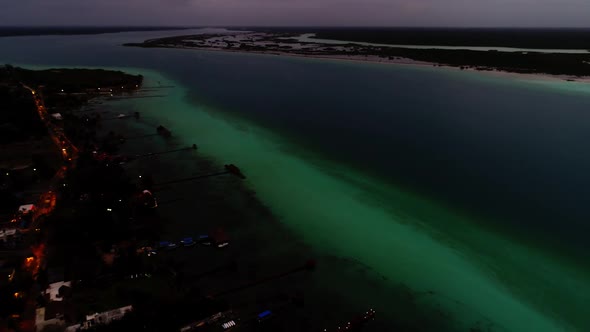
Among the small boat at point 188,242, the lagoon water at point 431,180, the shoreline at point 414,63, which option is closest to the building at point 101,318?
the small boat at point 188,242

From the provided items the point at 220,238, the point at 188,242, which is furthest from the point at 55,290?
the point at 220,238

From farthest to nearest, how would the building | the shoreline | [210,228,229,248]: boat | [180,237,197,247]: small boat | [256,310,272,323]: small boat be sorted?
the shoreline, [210,228,229,248]: boat, [180,237,197,247]: small boat, [256,310,272,323]: small boat, the building

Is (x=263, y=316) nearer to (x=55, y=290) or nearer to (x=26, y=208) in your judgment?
(x=55, y=290)

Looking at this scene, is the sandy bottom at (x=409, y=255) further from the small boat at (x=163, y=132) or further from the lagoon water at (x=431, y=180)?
the small boat at (x=163, y=132)

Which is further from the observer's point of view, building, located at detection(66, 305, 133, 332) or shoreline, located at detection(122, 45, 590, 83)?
shoreline, located at detection(122, 45, 590, 83)

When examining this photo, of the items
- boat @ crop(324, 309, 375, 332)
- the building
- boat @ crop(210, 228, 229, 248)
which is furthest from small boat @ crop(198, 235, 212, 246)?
boat @ crop(324, 309, 375, 332)

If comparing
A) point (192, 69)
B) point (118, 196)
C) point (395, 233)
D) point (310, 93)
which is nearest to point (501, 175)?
point (395, 233)

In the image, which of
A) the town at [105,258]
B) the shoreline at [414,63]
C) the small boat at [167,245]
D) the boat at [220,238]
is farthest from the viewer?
the shoreline at [414,63]

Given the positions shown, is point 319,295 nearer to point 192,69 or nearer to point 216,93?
point 216,93

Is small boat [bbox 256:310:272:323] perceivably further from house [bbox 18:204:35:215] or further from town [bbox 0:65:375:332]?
house [bbox 18:204:35:215]
